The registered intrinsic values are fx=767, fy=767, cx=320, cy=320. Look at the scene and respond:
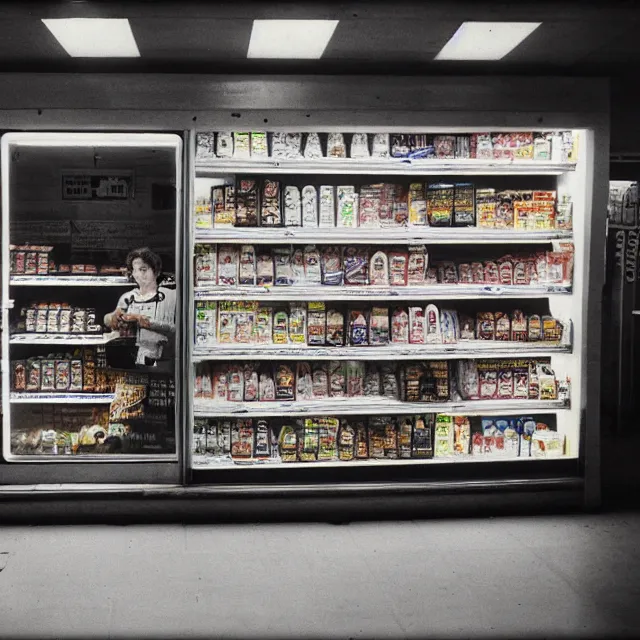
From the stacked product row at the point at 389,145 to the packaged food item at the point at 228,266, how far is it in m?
0.58

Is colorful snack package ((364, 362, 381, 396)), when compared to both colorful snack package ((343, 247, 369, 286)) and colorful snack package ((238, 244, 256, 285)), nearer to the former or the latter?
colorful snack package ((343, 247, 369, 286))

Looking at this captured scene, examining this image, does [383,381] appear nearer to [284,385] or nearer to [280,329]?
[284,385]

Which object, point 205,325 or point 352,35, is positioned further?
point 205,325

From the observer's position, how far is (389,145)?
15.7ft

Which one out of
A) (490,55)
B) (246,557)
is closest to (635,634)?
(246,557)

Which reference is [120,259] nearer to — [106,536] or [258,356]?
[258,356]

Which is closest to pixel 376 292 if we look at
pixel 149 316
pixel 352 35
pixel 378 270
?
pixel 378 270

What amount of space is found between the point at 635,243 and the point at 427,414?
1.77 metres

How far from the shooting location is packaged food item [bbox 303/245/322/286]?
4.82 m

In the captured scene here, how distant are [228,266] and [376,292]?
93 cm

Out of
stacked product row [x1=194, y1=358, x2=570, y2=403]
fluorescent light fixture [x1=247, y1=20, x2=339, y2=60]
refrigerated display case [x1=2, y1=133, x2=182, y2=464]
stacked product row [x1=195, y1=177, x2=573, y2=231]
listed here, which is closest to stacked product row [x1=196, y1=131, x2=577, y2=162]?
stacked product row [x1=195, y1=177, x2=573, y2=231]

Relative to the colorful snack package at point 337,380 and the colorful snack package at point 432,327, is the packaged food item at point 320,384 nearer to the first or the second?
the colorful snack package at point 337,380

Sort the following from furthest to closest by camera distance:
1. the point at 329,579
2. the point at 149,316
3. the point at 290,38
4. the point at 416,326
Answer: the point at 416,326, the point at 149,316, the point at 290,38, the point at 329,579

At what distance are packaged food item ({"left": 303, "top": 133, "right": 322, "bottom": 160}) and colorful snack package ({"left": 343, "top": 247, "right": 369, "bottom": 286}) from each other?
0.64 m
